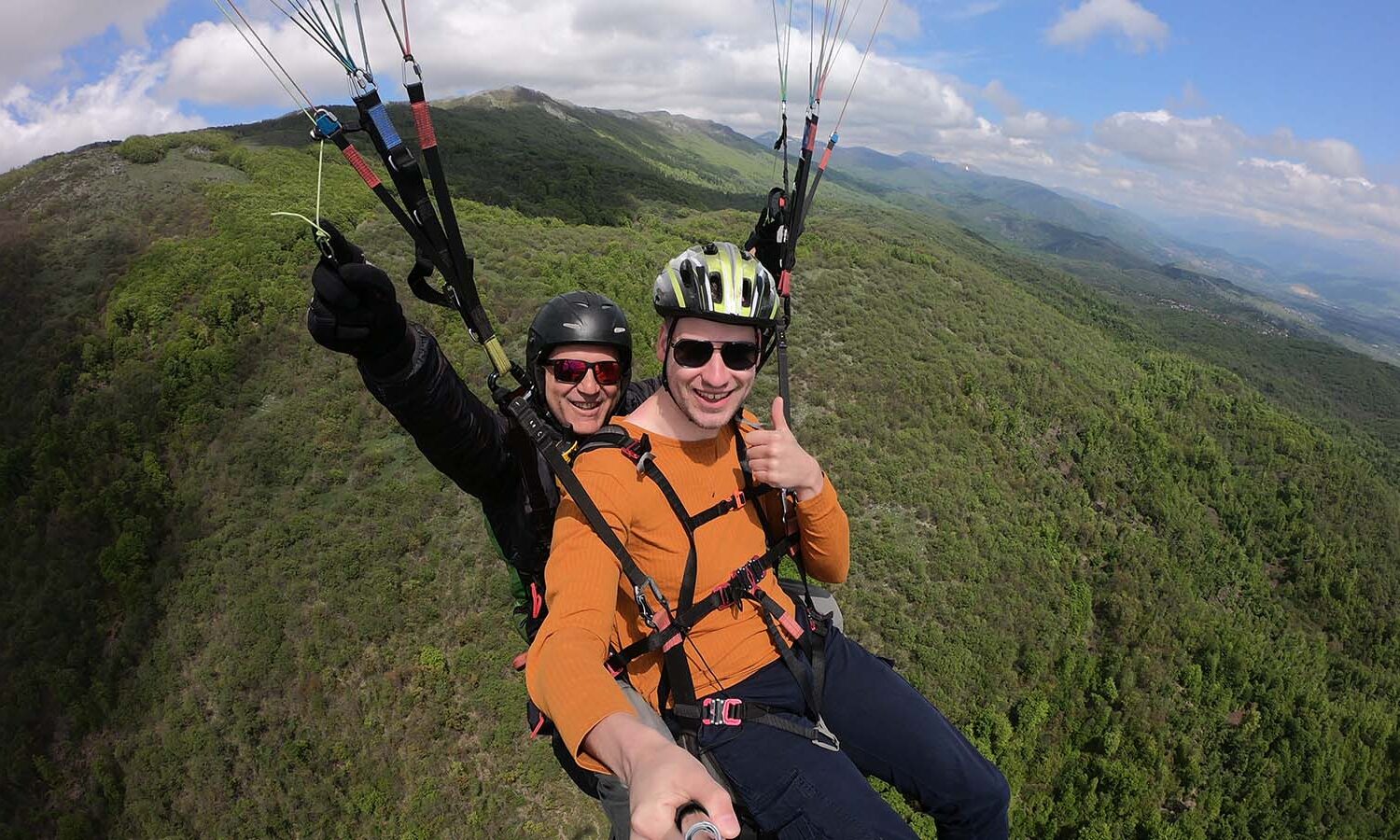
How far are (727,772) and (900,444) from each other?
100 ft

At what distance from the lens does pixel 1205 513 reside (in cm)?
4544

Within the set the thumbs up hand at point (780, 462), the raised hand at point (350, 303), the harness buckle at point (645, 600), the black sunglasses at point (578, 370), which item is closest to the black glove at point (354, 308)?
the raised hand at point (350, 303)

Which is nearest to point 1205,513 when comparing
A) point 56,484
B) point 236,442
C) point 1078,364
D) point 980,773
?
point 1078,364

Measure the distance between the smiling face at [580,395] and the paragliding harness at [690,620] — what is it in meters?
1.03

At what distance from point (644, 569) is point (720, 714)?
915mm

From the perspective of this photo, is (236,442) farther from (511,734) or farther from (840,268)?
(840,268)

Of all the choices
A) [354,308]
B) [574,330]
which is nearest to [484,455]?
[574,330]

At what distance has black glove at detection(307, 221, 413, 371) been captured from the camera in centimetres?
307

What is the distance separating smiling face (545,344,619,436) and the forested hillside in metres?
14.1

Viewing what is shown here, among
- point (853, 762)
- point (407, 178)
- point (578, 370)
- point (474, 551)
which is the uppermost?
point (407, 178)

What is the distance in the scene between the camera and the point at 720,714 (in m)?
3.29

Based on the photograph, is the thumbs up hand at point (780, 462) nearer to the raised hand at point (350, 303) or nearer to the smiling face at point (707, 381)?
the smiling face at point (707, 381)

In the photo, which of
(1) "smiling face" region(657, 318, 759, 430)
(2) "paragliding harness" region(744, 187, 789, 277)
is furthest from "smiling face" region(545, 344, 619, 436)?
(2) "paragliding harness" region(744, 187, 789, 277)

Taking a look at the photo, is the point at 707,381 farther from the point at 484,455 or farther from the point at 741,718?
the point at 741,718
